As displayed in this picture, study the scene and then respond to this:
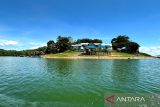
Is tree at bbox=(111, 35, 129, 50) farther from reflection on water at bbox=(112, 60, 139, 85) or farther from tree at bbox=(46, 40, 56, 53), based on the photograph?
reflection on water at bbox=(112, 60, 139, 85)

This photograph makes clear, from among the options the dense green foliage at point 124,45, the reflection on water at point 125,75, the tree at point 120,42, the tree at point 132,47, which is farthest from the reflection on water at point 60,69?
the tree at point 120,42

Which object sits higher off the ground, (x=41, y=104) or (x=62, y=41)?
(x=62, y=41)

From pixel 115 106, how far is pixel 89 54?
347 feet

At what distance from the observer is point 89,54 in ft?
390

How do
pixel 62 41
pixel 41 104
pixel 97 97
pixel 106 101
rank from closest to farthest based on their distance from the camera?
pixel 41 104
pixel 106 101
pixel 97 97
pixel 62 41

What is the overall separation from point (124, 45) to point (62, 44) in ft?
177

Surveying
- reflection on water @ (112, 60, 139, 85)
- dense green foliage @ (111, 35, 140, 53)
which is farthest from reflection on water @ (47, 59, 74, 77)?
dense green foliage @ (111, 35, 140, 53)

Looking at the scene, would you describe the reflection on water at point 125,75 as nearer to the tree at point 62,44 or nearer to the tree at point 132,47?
the tree at point 132,47

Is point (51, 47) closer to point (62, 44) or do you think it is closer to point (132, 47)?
point (62, 44)

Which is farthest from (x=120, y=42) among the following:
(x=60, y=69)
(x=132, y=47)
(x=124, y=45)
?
(x=60, y=69)

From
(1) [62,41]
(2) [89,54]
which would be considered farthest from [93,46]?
(1) [62,41]

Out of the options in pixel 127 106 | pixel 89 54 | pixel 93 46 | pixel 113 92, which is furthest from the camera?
pixel 93 46

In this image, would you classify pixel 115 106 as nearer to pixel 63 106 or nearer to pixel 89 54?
pixel 63 106

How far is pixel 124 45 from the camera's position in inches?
5925
